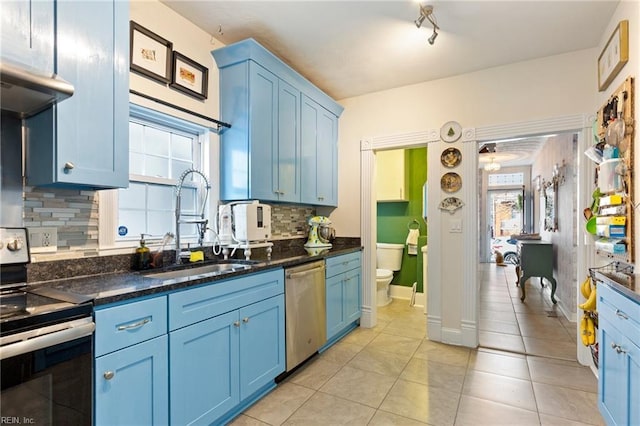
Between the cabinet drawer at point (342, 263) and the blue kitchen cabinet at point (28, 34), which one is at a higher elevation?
the blue kitchen cabinet at point (28, 34)

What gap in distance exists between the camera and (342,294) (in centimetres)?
310

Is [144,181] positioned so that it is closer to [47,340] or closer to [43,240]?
[43,240]

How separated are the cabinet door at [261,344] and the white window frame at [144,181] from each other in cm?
75

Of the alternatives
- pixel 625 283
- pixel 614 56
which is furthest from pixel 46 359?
pixel 614 56

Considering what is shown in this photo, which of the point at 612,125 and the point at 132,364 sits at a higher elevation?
the point at 612,125

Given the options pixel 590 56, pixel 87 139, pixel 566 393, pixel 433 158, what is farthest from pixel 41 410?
pixel 590 56

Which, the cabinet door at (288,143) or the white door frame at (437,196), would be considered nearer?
the white door frame at (437,196)

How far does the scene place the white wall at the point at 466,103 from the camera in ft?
8.71

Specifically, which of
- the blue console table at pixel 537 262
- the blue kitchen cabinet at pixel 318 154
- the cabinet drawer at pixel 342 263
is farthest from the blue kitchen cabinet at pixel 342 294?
the blue console table at pixel 537 262

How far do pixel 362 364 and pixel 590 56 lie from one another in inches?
125

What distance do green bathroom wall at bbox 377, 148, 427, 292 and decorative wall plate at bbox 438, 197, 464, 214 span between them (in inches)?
52.2

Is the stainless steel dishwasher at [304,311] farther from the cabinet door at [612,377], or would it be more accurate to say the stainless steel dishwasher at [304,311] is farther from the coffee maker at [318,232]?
the cabinet door at [612,377]

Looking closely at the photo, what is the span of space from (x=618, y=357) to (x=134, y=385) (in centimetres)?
215

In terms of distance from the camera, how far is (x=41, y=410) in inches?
40.6
